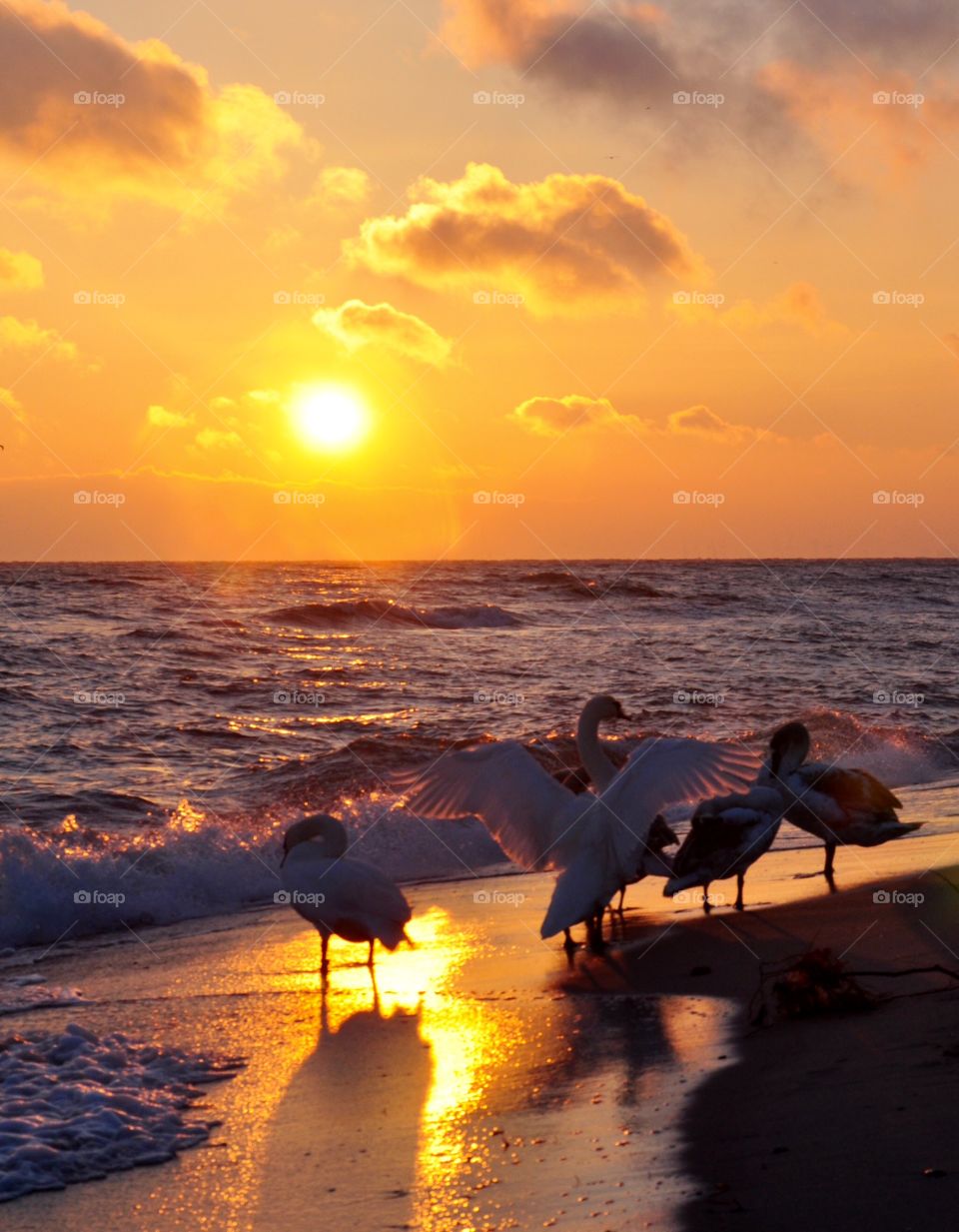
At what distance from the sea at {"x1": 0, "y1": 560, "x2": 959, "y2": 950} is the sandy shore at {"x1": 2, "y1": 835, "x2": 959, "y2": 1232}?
360cm

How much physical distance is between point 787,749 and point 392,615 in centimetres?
3419

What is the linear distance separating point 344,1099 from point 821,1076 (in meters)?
2.03

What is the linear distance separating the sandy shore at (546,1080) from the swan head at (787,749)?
4.13 ft

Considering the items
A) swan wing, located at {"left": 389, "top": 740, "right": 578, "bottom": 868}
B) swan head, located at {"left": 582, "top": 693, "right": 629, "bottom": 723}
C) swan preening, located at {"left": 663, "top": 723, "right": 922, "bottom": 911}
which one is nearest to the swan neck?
swan head, located at {"left": 582, "top": 693, "right": 629, "bottom": 723}

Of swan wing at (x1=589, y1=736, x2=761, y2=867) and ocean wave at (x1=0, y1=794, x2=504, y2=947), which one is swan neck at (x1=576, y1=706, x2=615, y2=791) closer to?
swan wing at (x1=589, y1=736, x2=761, y2=867)

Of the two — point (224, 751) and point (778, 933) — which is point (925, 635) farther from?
point (778, 933)

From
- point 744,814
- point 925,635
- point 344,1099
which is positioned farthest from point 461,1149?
point 925,635

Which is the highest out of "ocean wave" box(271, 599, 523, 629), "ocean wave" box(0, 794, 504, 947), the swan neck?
"ocean wave" box(271, 599, 523, 629)

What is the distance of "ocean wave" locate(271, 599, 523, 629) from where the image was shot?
137ft

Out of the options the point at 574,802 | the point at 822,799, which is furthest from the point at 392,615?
the point at 574,802

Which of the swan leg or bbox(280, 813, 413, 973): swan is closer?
bbox(280, 813, 413, 973): swan

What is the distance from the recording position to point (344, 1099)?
6.26 meters

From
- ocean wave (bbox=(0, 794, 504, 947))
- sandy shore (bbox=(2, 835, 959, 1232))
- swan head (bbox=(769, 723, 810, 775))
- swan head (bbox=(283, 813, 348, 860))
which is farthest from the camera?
ocean wave (bbox=(0, 794, 504, 947))

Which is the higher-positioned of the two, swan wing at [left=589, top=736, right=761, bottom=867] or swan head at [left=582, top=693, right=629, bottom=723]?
swan head at [left=582, top=693, right=629, bottom=723]
